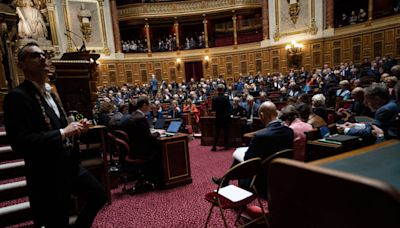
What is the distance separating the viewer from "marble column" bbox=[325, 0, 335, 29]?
1365 cm

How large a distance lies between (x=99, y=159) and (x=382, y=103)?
11.6 feet

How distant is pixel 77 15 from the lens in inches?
582

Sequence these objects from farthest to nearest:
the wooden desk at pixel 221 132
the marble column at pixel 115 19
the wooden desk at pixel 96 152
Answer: the marble column at pixel 115 19
the wooden desk at pixel 221 132
the wooden desk at pixel 96 152

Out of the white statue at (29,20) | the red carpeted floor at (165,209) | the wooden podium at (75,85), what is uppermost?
the white statue at (29,20)

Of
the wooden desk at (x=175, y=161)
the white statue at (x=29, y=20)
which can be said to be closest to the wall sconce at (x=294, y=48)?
the wooden desk at (x=175, y=161)

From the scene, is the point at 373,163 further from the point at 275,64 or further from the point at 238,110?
the point at 275,64

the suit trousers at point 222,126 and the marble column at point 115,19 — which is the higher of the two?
the marble column at point 115,19

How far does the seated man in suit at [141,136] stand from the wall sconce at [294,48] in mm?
13498

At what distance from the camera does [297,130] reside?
9.49ft

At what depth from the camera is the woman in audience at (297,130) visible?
2863mm

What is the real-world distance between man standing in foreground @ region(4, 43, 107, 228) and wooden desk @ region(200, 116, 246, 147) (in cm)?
508

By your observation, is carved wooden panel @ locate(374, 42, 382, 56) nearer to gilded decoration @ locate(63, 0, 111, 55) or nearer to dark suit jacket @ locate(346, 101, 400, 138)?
dark suit jacket @ locate(346, 101, 400, 138)

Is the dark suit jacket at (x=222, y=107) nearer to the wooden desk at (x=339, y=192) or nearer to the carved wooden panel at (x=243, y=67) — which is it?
the wooden desk at (x=339, y=192)

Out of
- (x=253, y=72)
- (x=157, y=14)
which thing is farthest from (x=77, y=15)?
(x=253, y=72)
